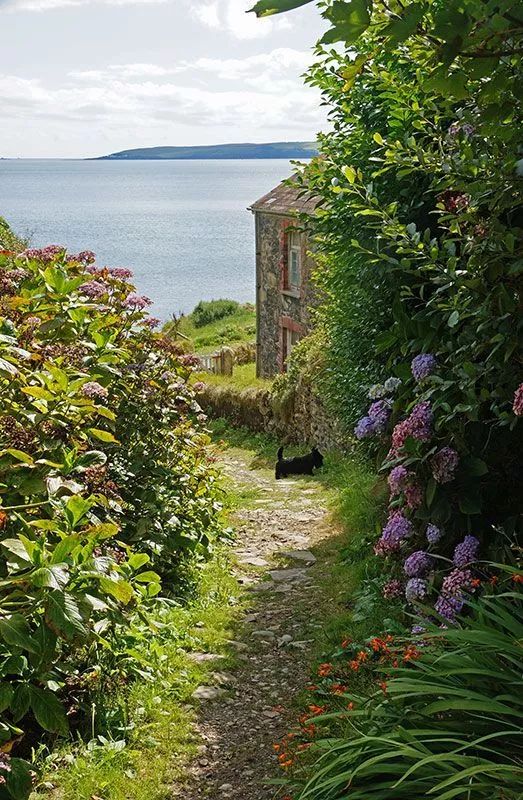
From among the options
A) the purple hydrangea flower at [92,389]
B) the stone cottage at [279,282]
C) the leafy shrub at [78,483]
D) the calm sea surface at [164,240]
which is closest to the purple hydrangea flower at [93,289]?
the leafy shrub at [78,483]

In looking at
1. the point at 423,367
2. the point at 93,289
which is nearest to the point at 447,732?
the point at 423,367

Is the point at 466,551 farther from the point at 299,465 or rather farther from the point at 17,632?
the point at 299,465

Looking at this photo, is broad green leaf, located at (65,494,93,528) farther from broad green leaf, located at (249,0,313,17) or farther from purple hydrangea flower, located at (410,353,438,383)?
broad green leaf, located at (249,0,313,17)

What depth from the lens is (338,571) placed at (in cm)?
701

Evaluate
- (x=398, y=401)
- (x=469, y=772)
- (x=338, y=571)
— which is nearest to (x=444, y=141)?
(x=398, y=401)

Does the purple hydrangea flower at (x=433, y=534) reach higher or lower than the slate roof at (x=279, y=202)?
lower

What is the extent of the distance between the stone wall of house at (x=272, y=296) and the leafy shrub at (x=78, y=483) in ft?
49.3

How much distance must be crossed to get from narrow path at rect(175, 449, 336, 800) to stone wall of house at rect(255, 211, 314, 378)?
13.1 metres

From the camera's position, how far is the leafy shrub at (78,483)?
3662mm

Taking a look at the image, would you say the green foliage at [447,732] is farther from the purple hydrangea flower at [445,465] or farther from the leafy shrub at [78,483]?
the leafy shrub at [78,483]

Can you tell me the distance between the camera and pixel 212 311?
46.5 metres

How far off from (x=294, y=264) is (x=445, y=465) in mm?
19318

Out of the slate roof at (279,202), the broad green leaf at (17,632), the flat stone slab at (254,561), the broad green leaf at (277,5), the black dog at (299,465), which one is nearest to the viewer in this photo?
the broad green leaf at (277,5)

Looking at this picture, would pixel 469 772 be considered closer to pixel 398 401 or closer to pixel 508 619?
pixel 508 619
